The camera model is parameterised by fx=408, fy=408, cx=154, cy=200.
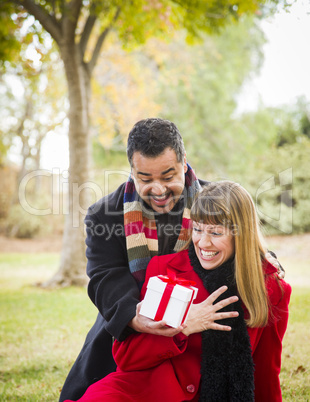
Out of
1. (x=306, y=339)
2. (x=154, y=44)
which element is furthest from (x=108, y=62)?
(x=306, y=339)

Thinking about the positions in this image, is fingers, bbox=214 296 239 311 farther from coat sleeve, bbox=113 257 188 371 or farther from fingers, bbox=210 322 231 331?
coat sleeve, bbox=113 257 188 371

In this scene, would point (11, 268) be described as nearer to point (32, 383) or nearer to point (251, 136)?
point (32, 383)

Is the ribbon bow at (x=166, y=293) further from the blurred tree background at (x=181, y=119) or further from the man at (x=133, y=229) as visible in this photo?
the blurred tree background at (x=181, y=119)

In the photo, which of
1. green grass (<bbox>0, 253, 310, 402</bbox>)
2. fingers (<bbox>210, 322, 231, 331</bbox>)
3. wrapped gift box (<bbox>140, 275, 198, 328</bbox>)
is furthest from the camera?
green grass (<bbox>0, 253, 310, 402</bbox>)

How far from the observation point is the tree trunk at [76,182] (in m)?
7.24

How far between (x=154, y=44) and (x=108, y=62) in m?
1.65

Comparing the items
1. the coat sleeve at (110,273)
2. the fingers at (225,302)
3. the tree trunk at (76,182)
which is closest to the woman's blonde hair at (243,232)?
the fingers at (225,302)

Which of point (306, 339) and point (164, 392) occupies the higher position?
point (164, 392)

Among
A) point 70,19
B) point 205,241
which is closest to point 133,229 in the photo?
point 205,241

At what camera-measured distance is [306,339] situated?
14.9ft

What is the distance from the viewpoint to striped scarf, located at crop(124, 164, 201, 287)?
2.49 meters

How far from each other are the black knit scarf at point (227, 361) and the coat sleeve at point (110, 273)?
44 centimetres

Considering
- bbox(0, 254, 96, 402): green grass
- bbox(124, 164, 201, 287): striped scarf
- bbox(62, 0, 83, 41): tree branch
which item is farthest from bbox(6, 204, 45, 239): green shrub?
bbox(124, 164, 201, 287): striped scarf

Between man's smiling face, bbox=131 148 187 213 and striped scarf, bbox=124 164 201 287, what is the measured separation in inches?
3.5
